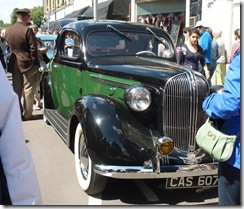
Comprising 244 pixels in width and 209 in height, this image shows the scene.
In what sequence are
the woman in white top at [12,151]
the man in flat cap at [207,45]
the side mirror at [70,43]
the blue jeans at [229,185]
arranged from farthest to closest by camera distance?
1. the man in flat cap at [207,45]
2. the side mirror at [70,43]
3. the blue jeans at [229,185]
4. the woman in white top at [12,151]

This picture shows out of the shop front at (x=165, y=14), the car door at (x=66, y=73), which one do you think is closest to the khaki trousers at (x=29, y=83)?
the car door at (x=66, y=73)

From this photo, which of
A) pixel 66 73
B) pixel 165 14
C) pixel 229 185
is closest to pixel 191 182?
pixel 229 185

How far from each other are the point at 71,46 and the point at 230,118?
10.7 ft

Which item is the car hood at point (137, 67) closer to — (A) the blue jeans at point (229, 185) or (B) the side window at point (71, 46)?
(B) the side window at point (71, 46)

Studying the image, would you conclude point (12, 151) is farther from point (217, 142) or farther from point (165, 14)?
point (165, 14)

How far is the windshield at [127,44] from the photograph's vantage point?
15.4 ft

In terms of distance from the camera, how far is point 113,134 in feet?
10.6

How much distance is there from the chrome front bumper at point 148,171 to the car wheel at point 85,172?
262 mm

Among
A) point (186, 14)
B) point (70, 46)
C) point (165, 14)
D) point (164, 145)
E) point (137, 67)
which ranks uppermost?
point (165, 14)

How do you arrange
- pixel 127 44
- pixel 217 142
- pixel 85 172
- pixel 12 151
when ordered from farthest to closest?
pixel 127 44 → pixel 85 172 → pixel 217 142 → pixel 12 151

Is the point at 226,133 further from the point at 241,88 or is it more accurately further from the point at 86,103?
the point at 86,103

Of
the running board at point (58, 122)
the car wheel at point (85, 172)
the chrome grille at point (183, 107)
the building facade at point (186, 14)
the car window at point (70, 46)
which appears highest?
the building facade at point (186, 14)

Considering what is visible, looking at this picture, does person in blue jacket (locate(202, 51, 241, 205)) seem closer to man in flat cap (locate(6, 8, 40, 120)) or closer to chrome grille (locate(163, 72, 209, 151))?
chrome grille (locate(163, 72, 209, 151))

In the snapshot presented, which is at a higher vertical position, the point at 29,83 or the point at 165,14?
the point at 165,14
